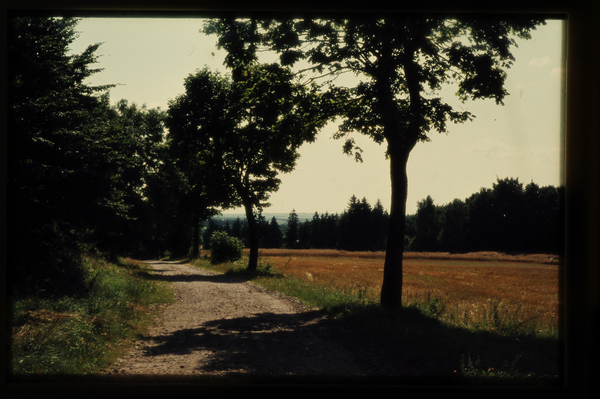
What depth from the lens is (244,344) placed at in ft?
27.5

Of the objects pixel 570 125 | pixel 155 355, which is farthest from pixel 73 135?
pixel 570 125

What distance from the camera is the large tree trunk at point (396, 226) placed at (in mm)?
11453

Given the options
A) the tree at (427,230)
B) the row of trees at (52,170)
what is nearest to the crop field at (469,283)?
the tree at (427,230)

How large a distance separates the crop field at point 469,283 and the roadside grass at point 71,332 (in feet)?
22.6

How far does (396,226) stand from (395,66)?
179 inches

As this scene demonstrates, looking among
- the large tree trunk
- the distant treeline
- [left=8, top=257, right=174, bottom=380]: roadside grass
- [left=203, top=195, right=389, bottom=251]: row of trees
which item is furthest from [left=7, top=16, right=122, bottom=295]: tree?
the distant treeline

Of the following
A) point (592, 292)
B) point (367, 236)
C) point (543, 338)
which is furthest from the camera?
point (367, 236)

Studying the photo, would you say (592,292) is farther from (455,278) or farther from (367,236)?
(367,236)

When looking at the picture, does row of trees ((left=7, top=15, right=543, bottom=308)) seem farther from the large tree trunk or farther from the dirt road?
the dirt road

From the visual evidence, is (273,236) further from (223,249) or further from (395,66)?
(395,66)

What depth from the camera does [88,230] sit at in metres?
12.5

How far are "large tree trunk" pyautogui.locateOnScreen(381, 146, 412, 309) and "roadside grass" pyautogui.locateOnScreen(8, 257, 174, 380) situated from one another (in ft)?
22.5

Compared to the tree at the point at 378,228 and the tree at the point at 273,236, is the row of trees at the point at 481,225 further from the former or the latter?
the tree at the point at 273,236

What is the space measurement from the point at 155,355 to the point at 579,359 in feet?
22.4
